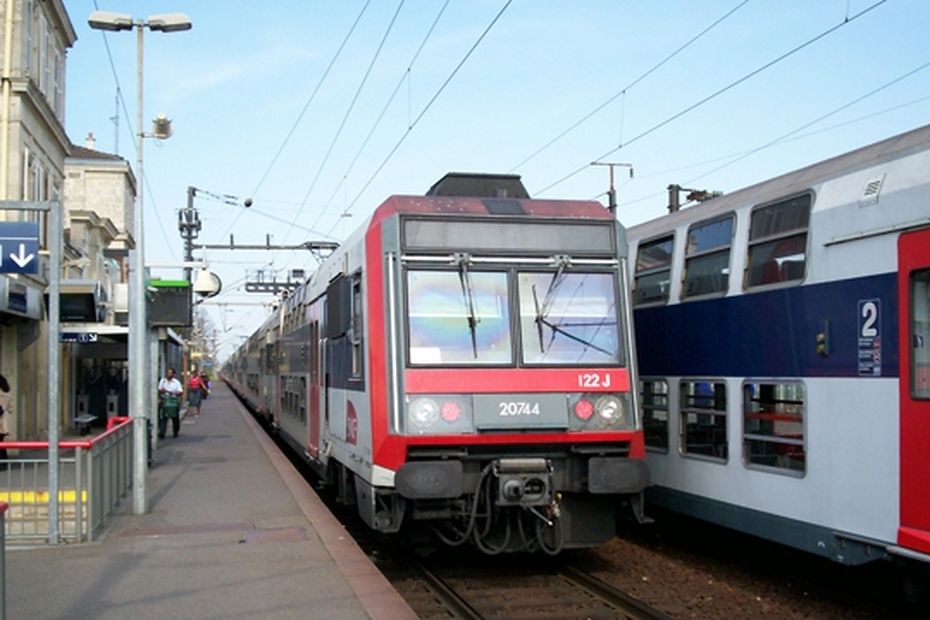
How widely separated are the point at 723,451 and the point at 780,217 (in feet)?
7.30

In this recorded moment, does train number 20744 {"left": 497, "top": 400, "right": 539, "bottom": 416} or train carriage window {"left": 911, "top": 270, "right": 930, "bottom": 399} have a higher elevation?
train carriage window {"left": 911, "top": 270, "right": 930, "bottom": 399}

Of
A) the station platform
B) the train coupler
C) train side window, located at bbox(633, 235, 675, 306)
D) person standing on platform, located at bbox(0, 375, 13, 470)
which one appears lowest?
the station platform

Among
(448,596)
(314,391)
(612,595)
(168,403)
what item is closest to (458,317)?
(448,596)

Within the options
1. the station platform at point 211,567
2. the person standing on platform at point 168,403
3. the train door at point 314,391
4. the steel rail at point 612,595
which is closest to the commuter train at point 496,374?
the steel rail at point 612,595

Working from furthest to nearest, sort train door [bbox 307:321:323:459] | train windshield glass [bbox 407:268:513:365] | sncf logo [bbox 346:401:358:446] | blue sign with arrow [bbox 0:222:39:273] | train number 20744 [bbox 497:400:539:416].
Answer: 1. train door [bbox 307:321:323:459]
2. sncf logo [bbox 346:401:358:446]
3. blue sign with arrow [bbox 0:222:39:273]
4. train windshield glass [bbox 407:268:513:365]
5. train number 20744 [bbox 497:400:539:416]

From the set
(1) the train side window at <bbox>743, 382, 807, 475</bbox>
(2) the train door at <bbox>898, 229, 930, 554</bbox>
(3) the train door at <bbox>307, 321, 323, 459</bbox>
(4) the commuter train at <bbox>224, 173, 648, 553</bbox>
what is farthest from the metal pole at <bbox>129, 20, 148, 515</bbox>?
(2) the train door at <bbox>898, 229, 930, 554</bbox>

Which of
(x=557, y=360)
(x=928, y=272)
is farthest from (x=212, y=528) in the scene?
(x=928, y=272)

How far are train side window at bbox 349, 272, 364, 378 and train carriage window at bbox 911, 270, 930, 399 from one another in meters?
4.70

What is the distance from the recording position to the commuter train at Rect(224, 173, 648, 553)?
8648 millimetres

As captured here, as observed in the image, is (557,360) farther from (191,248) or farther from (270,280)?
(270,280)

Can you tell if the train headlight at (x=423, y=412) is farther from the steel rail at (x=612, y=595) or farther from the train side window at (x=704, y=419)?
the train side window at (x=704, y=419)

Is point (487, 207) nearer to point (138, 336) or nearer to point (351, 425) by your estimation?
point (351, 425)

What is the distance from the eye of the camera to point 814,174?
8.48 metres

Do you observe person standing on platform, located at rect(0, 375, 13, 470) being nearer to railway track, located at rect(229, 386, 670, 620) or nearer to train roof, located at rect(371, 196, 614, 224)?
railway track, located at rect(229, 386, 670, 620)
